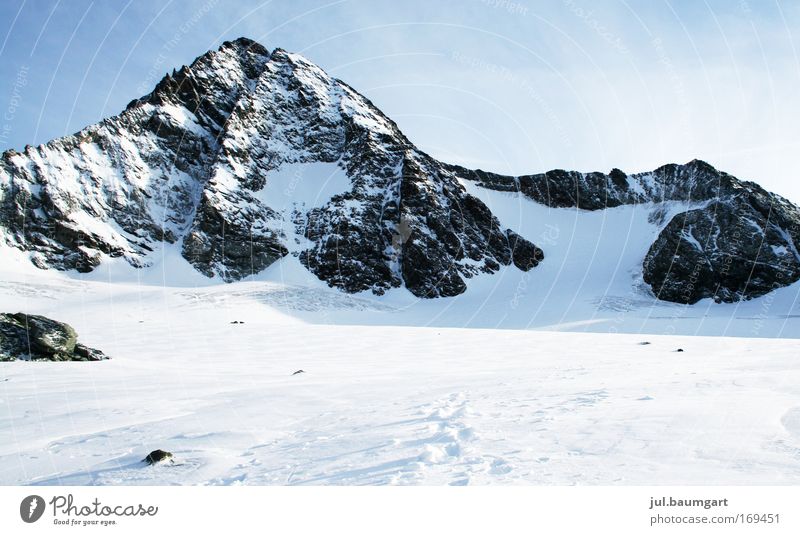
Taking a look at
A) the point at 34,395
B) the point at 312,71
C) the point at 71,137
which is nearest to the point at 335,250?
the point at 71,137

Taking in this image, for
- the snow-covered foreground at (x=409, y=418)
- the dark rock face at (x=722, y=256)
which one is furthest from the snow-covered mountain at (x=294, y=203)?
the snow-covered foreground at (x=409, y=418)

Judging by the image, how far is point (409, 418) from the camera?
267 inches

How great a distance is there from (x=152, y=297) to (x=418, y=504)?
1968 inches

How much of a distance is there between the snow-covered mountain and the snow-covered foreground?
51.5 meters

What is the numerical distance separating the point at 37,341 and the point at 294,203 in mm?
64085

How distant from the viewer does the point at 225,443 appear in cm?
601

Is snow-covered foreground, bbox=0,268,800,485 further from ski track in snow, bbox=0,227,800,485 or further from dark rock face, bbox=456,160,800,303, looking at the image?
dark rock face, bbox=456,160,800,303

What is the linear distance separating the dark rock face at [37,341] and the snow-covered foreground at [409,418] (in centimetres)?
130

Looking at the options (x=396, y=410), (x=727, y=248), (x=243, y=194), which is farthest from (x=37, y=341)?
(x=727, y=248)

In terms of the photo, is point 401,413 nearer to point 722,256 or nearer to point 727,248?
point 722,256

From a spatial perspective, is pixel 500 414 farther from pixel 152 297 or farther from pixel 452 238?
pixel 452 238

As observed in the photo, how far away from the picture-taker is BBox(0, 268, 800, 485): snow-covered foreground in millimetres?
4637

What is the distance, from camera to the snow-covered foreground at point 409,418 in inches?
183

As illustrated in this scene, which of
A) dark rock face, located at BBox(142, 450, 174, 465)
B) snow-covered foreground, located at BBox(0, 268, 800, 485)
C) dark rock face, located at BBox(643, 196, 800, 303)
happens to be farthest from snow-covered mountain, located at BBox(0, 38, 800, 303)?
dark rock face, located at BBox(142, 450, 174, 465)
